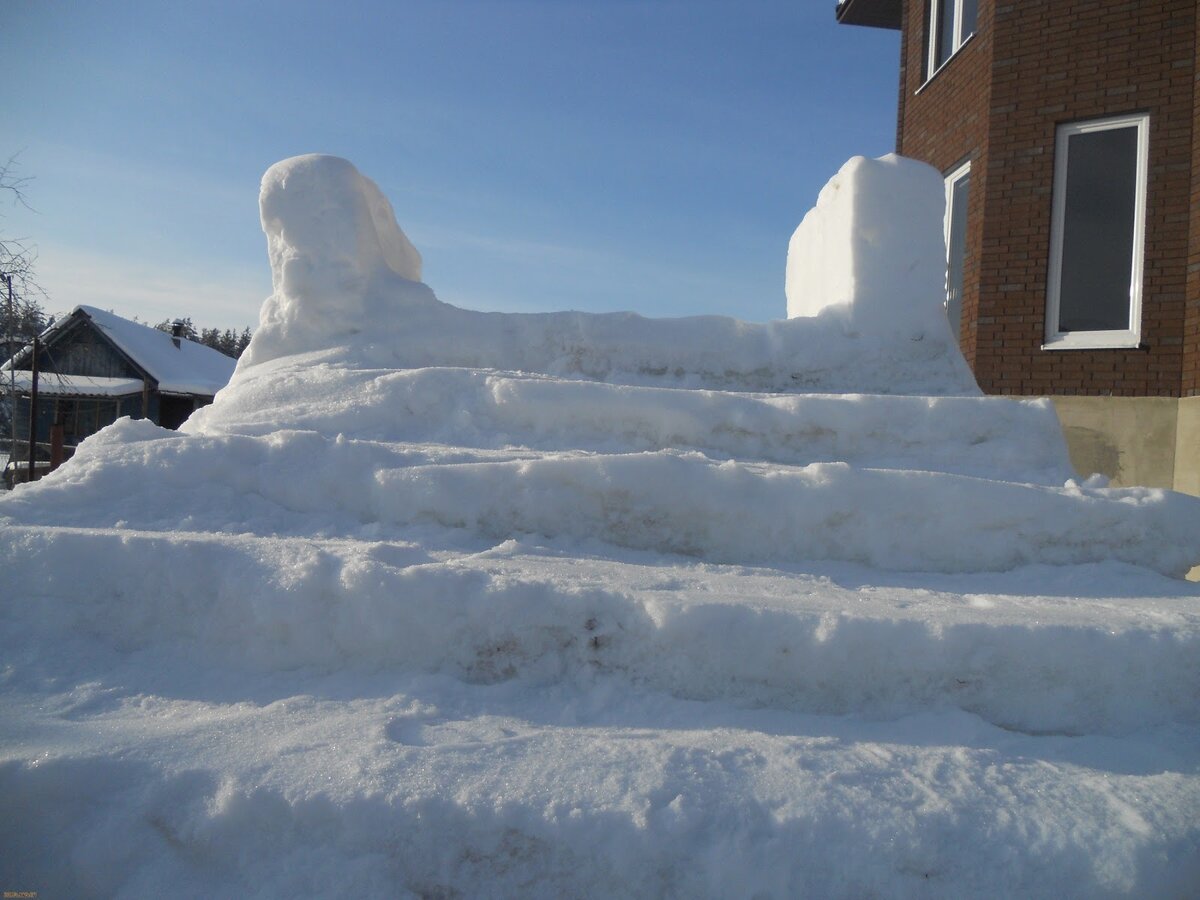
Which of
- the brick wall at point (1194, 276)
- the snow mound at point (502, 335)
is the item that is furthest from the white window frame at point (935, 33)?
the snow mound at point (502, 335)

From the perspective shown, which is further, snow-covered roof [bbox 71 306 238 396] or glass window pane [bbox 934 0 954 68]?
snow-covered roof [bbox 71 306 238 396]

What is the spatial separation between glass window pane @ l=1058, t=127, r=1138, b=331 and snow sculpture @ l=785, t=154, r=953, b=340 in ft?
8.38

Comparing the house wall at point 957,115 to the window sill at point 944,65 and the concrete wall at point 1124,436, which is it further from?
the concrete wall at point 1124,436

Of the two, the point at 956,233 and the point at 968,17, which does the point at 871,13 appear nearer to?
the point at 968,17

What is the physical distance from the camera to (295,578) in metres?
2.37

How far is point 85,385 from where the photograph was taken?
834 inches

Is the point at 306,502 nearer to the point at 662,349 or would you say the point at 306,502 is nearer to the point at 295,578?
the point at 295,578

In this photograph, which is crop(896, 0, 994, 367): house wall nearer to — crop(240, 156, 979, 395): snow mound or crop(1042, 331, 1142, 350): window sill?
crop(1042, 331, 1142, 350): window sill

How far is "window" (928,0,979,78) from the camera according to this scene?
7.73 meters

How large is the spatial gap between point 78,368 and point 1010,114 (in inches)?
979

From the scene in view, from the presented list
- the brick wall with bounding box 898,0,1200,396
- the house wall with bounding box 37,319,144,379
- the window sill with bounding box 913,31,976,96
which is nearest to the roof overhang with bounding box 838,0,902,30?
the window sill with bounding box 913,31,976,96

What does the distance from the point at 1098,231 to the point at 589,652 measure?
20.2 feet

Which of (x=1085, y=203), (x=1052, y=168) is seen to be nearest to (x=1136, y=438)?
(x=1085, y=203)

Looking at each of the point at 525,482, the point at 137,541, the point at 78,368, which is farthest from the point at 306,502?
the point at 78,368
